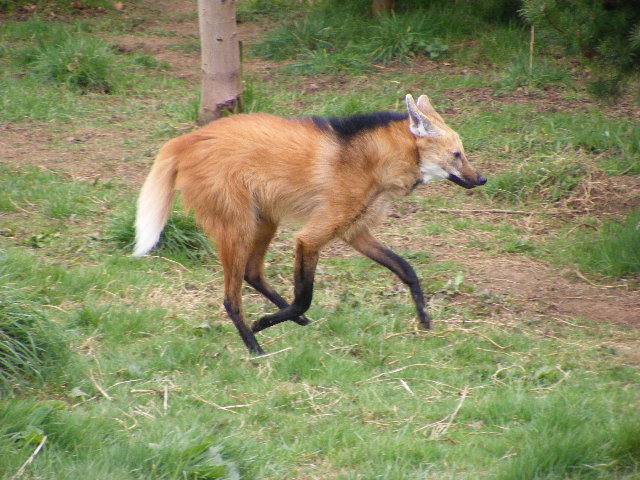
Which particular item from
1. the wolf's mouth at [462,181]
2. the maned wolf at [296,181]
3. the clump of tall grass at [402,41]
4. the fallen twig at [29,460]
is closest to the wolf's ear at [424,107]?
the maned wolf at [296,181]

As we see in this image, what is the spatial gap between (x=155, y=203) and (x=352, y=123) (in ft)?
3.63

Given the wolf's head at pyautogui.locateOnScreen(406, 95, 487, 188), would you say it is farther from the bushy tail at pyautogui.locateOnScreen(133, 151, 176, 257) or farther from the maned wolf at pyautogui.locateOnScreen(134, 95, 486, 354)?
the bushy tail at pyautogui.locateOnScreen(133, 151, 176, 257)

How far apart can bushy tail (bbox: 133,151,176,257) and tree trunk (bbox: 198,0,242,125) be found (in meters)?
2.50

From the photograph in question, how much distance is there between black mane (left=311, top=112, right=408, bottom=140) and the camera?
4.11m

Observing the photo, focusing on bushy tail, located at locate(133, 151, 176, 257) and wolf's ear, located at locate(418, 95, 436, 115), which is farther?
wolf's ear, located at locate(418, 95, 436, 115)

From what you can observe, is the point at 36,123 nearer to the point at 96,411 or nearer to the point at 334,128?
the point at 334,128

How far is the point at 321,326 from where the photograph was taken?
414 cm

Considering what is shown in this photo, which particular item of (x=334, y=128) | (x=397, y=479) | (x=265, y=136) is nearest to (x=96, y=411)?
(x=397, y=479)

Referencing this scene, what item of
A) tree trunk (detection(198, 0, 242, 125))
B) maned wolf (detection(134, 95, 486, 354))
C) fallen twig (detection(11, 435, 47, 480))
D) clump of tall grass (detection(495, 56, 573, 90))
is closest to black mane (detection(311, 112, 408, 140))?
maned wolf (detection(134, 95, 486, 354))

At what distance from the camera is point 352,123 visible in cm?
414

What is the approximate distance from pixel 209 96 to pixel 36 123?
1655mm

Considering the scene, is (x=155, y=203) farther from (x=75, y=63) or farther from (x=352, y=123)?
(x=75, y=63)

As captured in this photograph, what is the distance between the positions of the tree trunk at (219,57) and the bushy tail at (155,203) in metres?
2.50

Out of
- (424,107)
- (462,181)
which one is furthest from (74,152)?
(462,181)
